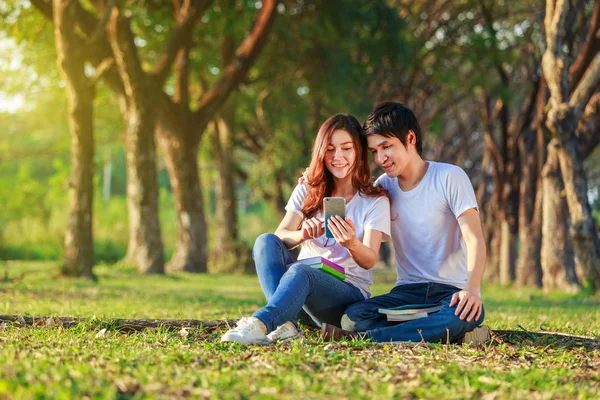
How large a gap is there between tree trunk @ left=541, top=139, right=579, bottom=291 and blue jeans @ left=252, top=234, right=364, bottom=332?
33.7ft

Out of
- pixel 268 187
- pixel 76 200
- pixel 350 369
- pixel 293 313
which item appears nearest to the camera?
pixel 350 369

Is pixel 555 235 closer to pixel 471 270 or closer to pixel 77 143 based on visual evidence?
pixel 77 143

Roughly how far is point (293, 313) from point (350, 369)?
1072mm

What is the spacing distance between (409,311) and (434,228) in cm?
65

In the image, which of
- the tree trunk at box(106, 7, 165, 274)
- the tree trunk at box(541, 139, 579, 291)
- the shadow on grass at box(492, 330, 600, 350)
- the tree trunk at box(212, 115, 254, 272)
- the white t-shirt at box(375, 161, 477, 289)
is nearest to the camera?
the shadow on grass at box(492, 330, 600, 350)

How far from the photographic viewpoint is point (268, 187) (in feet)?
93.5

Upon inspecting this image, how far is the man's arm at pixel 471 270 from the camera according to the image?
596 centimetres

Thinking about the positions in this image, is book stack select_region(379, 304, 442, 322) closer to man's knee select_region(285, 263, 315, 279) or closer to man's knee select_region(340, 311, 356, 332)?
man's knee select_region(340, 311, 356, 332)

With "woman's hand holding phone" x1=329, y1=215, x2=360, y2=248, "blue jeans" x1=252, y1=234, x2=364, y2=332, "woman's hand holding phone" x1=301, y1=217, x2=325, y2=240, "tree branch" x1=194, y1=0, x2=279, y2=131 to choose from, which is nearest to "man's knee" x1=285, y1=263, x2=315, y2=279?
"blue jeans" x1=252, y1=234, x2=364, y2=332

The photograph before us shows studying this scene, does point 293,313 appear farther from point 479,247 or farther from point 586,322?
point 586,322

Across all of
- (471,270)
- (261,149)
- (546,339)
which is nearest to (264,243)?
(471,270)

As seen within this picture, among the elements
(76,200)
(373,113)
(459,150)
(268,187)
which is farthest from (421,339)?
(459,150)

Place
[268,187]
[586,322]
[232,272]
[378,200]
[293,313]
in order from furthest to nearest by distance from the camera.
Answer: [268,187] → [232,272] → [586,322] → [378,200] → [293,313]

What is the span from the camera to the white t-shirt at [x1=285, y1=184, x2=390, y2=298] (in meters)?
6.31
